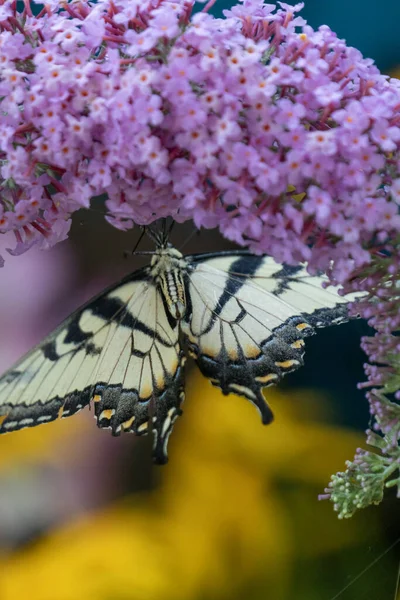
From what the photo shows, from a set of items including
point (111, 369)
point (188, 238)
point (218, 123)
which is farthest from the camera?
point (188, 238)

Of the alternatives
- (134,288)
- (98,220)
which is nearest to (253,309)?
(134,288)

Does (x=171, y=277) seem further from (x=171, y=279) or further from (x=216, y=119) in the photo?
(x=216, y=119)

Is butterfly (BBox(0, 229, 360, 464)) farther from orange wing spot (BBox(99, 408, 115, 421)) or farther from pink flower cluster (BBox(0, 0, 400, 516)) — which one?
pink flower cluster (BBox(0, 0, 400, 516))

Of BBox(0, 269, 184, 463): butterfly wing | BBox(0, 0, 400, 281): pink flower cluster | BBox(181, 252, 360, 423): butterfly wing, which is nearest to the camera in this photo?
BBox(0, 0, 400, 281): pink flower cluster

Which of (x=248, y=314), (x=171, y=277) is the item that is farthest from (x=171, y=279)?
(x=248, y=314)

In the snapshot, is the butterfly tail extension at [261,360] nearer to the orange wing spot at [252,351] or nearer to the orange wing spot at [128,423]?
the orange wing spot at [252,351]

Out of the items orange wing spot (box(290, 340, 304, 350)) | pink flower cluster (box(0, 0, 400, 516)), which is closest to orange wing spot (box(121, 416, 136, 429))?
orange wing spot (box(290, 340, 304, 350))

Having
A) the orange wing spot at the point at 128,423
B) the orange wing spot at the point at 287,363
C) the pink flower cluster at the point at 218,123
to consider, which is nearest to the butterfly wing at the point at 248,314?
the orange wing spot at the point at 287,363
